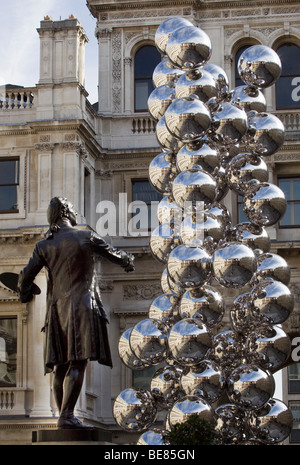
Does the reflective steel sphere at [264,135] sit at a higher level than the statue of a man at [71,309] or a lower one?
higher

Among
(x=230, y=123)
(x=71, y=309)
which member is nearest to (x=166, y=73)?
(x=230, y=123)

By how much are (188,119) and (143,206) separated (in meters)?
16.5

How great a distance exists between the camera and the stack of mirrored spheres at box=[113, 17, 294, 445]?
1040 cm

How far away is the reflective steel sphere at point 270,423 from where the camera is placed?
10.5 m

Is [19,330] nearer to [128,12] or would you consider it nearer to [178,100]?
[128,12]

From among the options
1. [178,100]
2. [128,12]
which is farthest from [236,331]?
[128,12]

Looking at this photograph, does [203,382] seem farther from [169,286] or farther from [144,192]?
[144,192]

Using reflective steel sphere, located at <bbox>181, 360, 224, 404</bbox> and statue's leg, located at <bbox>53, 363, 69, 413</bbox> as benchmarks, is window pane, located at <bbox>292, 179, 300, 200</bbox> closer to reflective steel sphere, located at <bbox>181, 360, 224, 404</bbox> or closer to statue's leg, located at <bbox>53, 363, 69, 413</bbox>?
reflective steel sphere, located at <bbox>181, 360, 224, 404</bbox>

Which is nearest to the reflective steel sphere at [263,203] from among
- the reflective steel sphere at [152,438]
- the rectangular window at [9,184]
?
the reflective steel sphere at [152,438]

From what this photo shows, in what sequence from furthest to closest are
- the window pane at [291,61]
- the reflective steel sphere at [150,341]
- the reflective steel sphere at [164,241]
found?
1. the window pane at [291,61]
2. the reflective steel sphere at [164,241]
3. the reflective steel sphere at [150,341]

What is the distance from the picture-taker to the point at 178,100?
1092 cm

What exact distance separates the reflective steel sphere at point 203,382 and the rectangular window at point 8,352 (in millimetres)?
15152

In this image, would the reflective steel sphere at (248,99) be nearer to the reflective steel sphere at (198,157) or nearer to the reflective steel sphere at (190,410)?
the reflective steel sphere at (198,157)
